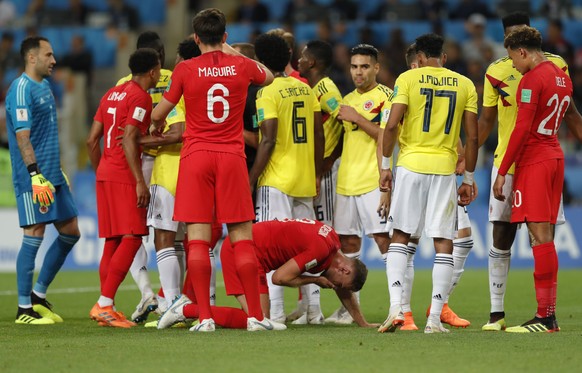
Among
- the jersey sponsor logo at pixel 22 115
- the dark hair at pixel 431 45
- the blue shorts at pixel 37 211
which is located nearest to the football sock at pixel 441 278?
the dark hair at pixel 431 45

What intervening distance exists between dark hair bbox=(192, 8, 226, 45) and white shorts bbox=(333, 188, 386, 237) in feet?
8.30

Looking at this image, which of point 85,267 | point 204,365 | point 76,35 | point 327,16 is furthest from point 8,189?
point 204,365

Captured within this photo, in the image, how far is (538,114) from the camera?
8914 mm

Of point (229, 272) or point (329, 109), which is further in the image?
point (329, 109)

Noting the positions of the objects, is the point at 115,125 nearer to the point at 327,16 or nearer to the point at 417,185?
the point at 417,185

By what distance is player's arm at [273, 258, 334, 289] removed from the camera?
913 cm

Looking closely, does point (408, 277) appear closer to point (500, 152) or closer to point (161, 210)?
point (500, 152)

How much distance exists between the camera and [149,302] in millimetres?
10266

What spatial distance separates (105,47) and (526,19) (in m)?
15.3

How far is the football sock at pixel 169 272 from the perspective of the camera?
9.88 m

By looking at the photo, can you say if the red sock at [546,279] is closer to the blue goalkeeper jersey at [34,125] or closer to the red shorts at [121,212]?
the red shorts at [121,212]

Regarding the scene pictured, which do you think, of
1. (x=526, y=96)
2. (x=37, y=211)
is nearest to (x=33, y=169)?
(x=37, y=211)

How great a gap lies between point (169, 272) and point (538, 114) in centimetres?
354

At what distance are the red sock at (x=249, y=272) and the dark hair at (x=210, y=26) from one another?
1.66 meters
